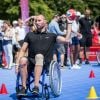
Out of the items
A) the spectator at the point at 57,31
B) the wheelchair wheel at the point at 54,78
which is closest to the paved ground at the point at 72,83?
the wheelchair wheel at the point at 54,78

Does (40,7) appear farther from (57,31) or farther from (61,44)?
(57,31)

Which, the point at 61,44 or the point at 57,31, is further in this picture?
the point at 61,44

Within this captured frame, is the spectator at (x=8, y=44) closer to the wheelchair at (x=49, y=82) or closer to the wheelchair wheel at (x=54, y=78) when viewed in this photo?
the wheelchair wheel at (x=54, y=78)

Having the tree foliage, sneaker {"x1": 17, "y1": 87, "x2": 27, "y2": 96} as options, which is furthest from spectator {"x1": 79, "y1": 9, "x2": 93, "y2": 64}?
the tree foliage

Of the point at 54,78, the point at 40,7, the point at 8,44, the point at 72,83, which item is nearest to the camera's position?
the point at 54,78

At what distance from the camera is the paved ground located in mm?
9518

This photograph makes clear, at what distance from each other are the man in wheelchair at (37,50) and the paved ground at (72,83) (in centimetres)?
70

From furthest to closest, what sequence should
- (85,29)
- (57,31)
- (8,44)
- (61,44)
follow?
(85,29), (8,44), (61,44), (57,31)

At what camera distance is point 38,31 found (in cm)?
913

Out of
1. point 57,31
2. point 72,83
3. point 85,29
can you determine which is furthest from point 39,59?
point 85,29

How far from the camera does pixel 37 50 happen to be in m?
8.95

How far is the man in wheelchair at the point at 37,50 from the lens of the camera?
8703 millimetres

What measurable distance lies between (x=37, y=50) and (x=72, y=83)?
2.89 metres

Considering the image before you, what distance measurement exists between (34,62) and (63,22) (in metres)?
7.46
